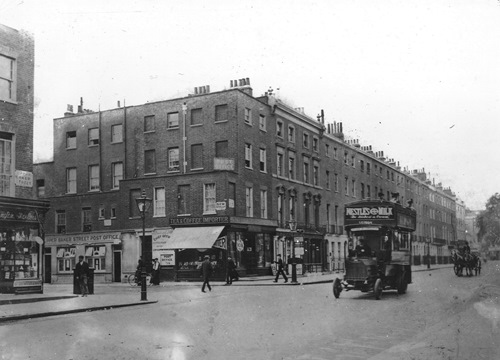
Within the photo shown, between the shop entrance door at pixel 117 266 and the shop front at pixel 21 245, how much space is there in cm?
1710

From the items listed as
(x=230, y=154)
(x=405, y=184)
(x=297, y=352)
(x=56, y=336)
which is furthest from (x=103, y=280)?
(x=405, y=184)

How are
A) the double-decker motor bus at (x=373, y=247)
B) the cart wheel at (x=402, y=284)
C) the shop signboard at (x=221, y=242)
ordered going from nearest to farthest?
1. the double-decker motor bus at (x=373, y=247)
2. the cart wheel at (x=402, y=284)
3. the shop signboard at (x=221, y=242)

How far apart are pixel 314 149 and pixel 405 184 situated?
30.1 metres

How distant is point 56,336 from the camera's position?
11484 mm

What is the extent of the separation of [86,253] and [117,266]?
2765 mm

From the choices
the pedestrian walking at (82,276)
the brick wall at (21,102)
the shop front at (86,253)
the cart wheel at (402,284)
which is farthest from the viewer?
the shop front at (86,253)

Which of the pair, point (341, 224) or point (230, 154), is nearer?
point (230, 154)

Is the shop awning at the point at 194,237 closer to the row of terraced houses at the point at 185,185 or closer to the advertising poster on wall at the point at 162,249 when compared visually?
the row of terraced houses at the point at 185,185

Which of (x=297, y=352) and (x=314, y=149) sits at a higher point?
(x=314, y=149)

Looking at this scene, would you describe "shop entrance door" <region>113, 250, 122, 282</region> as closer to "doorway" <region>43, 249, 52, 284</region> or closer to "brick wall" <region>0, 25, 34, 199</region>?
"doorway" <region>43, 249, 52, 284</region>

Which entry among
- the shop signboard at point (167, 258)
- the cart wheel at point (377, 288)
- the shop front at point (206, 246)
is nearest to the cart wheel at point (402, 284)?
the cart wheel at point (377, 288)

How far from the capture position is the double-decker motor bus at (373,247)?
20.2 meters

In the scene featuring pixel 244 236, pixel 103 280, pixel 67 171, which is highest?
pixel 67 171

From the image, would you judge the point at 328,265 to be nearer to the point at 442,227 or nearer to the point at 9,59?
the point at 9,59
